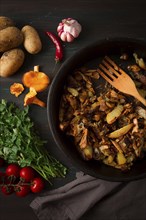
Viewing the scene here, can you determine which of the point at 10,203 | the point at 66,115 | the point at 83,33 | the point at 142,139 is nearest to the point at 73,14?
the point at 83,33

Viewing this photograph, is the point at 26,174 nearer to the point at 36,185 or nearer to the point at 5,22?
the point at 36,185

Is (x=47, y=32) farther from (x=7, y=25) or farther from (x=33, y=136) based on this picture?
(x=33, y=136)

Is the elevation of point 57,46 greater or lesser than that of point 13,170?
greater

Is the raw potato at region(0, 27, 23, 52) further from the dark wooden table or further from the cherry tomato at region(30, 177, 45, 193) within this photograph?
the cherry tomato at region(30, 177, 45, 193)

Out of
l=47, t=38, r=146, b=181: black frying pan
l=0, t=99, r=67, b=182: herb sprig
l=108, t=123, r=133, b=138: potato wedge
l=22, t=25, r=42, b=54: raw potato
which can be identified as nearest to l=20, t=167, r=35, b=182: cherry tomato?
l=0, t=99, r=67, b=182: herb sprig

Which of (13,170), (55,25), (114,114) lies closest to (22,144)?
(13,170)
